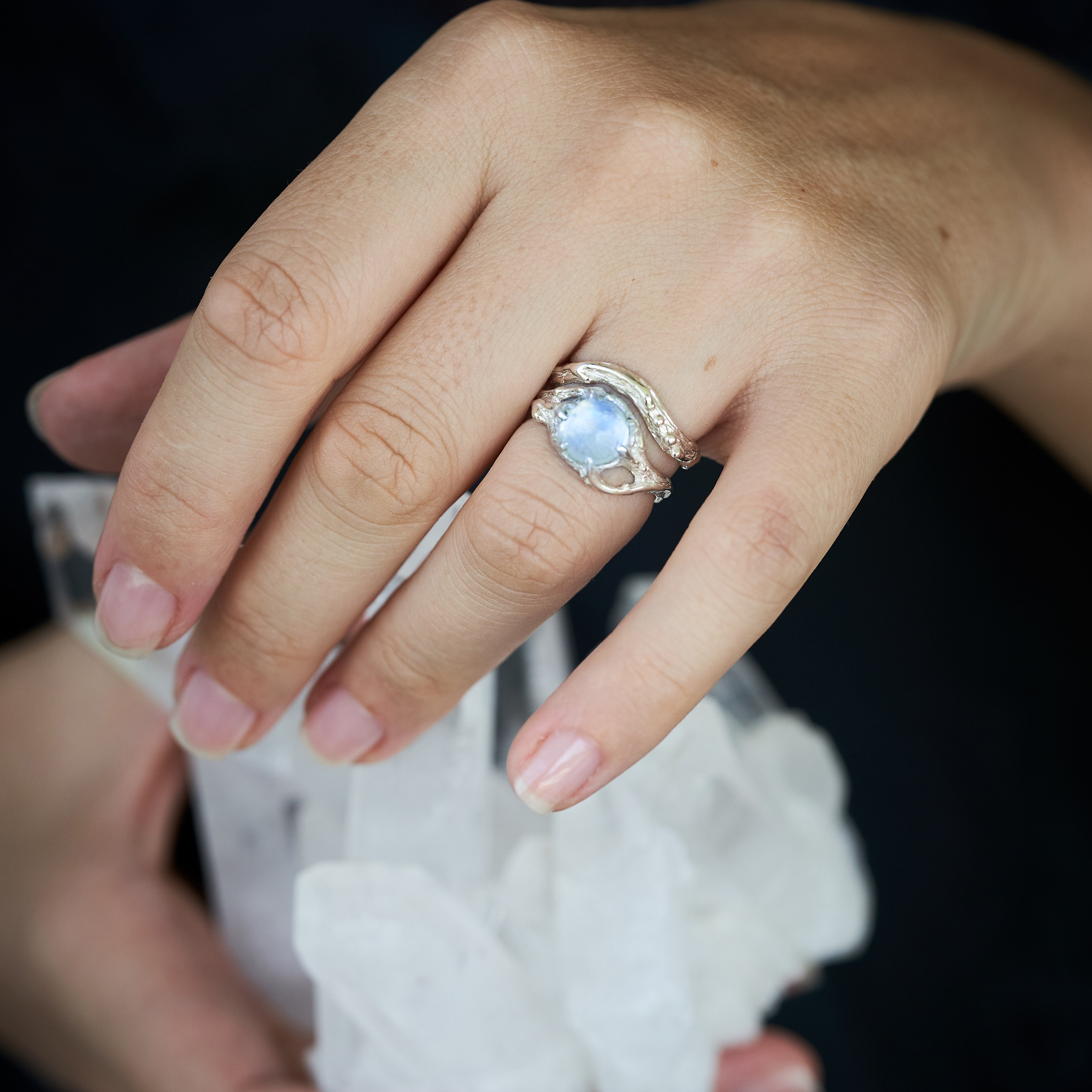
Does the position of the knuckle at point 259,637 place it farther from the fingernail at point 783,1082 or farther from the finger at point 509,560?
the fingernail at point 783,1082

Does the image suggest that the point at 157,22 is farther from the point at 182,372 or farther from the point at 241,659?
the point at 241,659

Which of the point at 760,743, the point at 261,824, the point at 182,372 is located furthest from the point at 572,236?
the point at 261,824

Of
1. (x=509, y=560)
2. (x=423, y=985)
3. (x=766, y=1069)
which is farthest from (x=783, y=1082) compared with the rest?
(x=509, y=560)

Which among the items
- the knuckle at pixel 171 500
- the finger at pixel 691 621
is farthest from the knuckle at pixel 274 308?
the finger at pixel 691 621

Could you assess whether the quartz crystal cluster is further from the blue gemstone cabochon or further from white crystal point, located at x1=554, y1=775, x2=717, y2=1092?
the blue gemstone cabochon

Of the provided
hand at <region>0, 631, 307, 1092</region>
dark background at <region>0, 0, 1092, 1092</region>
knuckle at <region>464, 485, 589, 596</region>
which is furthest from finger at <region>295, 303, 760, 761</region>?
dark background at <region>0, 0, 1092, 1092</region>
